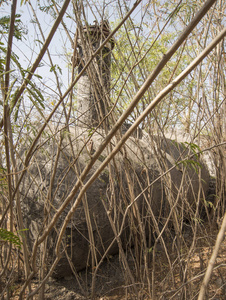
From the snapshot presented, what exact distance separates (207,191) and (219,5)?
247cm

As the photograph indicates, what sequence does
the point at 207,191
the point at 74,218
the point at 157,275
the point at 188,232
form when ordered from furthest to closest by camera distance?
1. the point at 207,191
2. the point at 188,232
3. the point at 157,275
4. the point at 74,218

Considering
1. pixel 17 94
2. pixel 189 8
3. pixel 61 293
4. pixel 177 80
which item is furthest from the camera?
pixel 61 293

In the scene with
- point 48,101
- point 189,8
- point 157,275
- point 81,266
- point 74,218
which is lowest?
point 157,275

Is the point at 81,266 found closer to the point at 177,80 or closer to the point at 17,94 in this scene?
the point at 17,94

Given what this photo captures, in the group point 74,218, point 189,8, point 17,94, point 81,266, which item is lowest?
point 81,266

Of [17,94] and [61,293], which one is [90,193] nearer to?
[61,293]

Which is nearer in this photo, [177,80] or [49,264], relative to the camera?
[177,80]

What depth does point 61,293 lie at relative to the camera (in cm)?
216

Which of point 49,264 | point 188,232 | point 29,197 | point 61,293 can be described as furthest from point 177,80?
point 188,232

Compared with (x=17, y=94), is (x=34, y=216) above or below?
below

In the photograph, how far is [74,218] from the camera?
202 cm

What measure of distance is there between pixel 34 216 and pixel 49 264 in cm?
38

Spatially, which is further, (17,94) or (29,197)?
(29,197)

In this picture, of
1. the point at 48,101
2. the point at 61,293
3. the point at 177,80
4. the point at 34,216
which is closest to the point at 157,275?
the point at 61,293
